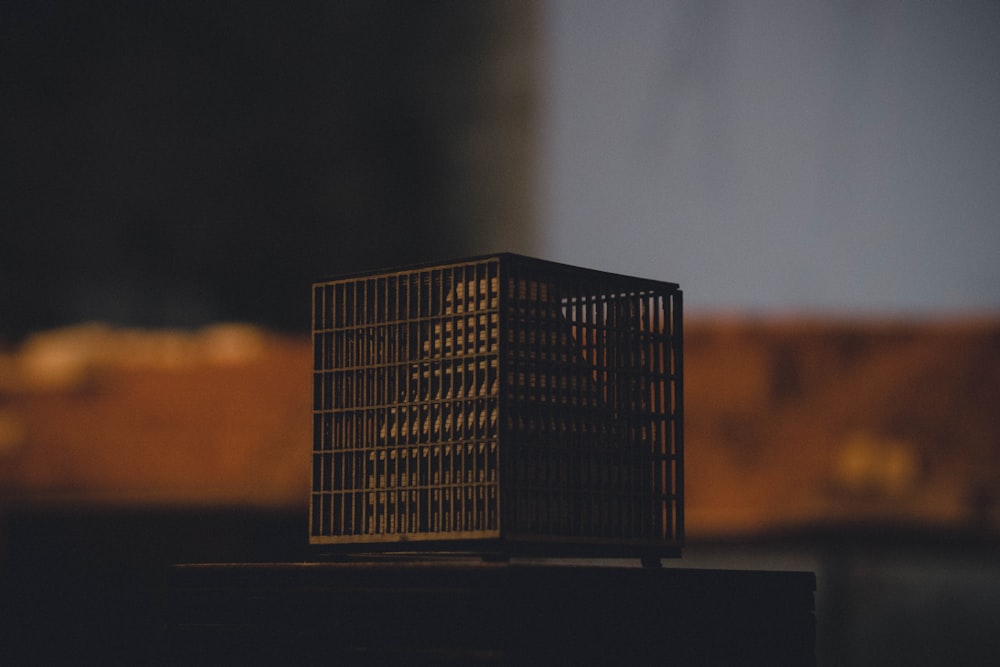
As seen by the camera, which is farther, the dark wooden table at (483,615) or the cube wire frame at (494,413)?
the cube wire frame at (494,413)

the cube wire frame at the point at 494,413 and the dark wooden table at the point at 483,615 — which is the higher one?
the cube wire frame at the point at 494,413

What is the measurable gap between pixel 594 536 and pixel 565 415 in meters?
2.25

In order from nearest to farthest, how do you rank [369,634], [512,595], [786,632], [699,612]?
1. [512,595]
2. [369,634]
3. [699,612]
4. [786,632]

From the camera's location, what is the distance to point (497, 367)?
26.7 m

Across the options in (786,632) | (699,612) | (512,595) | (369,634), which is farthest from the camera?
(786,632)

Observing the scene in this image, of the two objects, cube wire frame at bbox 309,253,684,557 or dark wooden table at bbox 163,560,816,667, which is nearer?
dark wooden table at bbox 163,560,816,667

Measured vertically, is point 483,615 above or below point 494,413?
below

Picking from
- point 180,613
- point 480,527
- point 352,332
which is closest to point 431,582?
point 480,527

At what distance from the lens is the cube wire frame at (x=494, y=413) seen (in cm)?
2686

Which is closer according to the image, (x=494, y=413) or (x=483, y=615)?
(x=483, y=615)

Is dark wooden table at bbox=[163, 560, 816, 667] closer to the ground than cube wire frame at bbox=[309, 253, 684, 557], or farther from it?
closer to the ground

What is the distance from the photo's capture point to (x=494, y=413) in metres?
26.7

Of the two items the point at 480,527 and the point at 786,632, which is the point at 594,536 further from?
the point at 786,632

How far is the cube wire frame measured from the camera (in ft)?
88.1
